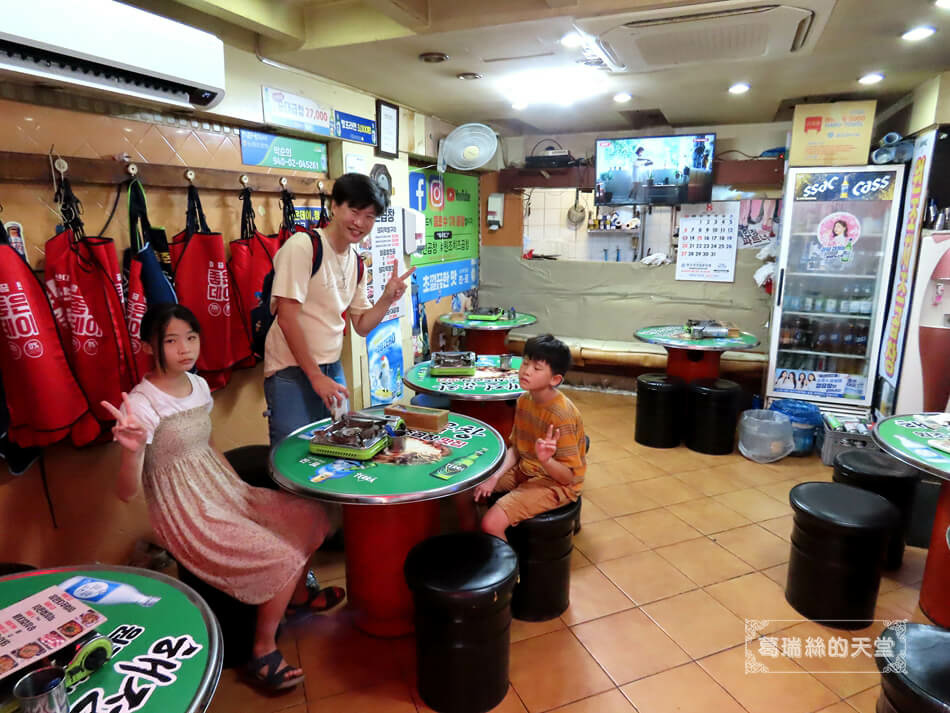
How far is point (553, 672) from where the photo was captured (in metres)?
2.35

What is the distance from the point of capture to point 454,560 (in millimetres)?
2092

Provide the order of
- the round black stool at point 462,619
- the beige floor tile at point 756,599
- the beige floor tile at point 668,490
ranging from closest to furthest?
the round black stool at point 462,619 < the beige floor tile at point 756,599 < the beige floor tile at point 668,490

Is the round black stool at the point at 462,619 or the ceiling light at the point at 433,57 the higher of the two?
the ceiling light at the point at 433,57

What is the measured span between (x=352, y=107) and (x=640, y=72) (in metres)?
2.03

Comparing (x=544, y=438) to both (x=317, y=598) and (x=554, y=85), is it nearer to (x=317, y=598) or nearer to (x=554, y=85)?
(x=317, y=598)

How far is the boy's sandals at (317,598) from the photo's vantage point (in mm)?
2715

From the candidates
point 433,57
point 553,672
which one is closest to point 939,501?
point 553,672

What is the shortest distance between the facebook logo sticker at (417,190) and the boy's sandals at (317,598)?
3520 millimetres

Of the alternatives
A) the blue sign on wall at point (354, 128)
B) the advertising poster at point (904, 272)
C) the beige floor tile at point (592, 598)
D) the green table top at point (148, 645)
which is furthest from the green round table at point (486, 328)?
the green table top at point (148, 645)

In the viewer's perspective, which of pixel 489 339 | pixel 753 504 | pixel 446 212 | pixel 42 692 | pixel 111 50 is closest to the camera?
pixel 42 692

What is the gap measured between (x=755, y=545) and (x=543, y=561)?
1.56m

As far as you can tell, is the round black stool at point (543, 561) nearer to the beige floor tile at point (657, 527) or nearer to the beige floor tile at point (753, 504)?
the beige floor tile at point (657, 527)

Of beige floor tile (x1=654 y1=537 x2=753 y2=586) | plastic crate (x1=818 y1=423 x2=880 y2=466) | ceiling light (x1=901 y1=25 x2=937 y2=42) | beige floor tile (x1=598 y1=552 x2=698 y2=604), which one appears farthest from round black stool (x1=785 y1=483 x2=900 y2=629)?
ceiling light (x1=901 y1=25 x2=937 y2=42)

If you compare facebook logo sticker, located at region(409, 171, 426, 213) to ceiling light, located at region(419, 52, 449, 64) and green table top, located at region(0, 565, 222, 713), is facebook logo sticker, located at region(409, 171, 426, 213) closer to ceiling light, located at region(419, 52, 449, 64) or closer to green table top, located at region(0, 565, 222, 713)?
ceiling light, located at region(419, 52, 449, 64)
